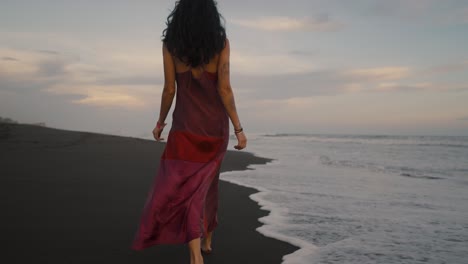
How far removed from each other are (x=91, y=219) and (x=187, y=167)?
1.53m

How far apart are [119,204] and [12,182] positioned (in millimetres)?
1820

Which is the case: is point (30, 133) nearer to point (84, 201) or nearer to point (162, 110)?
point (84, 201)

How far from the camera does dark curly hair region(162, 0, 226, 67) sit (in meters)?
2.64

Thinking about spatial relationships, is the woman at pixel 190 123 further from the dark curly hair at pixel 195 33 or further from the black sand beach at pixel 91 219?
the black sand beach at pixel 91 219

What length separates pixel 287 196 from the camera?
562 cm

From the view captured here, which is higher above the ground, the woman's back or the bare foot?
the woman's back

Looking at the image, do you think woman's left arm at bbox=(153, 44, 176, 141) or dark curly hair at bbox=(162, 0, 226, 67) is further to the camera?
woman's left arm at bbox=(153, 44, 176, 141)

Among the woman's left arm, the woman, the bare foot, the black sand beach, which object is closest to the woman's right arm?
the woman

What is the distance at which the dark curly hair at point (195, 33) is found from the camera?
2645 millimetres

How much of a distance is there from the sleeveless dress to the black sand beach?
0.35 meters

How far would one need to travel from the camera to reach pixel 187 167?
2.72 m

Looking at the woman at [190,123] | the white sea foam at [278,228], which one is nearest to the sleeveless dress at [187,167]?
the woman at [190,123]

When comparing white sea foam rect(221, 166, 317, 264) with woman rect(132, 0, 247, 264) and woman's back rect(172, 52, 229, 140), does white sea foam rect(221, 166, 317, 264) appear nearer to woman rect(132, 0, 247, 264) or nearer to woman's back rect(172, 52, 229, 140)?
woman rect(132, 0, 247, 264)

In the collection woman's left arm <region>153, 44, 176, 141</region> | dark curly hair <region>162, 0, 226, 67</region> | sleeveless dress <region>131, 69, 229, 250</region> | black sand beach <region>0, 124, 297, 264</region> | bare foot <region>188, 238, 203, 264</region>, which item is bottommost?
black sand beach <region>0, 124, 297, 264</region>
